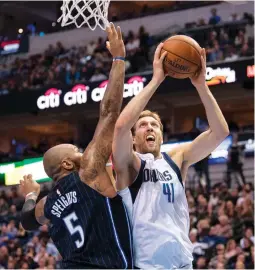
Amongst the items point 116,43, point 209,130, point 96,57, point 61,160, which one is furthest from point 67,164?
point 96,57

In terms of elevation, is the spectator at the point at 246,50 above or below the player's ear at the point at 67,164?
below

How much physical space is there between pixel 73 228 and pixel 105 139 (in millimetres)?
481

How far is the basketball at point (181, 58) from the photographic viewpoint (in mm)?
3422

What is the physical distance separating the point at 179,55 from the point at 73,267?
48.4 inches

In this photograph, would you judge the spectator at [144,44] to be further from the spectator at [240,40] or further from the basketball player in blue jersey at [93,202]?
the basketball player in blue jersey at [93,202]

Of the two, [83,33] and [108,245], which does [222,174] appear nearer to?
[83,33]

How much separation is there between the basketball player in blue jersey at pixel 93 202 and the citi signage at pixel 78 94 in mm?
11042

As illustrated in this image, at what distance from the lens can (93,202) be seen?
3.23 metres

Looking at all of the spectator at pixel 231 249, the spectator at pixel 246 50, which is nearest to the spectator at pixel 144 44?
the spectator at pixel 246 50

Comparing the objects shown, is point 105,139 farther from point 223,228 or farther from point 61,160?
point 223,228

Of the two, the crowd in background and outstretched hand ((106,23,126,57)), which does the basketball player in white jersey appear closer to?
outstretched hand ((106,23,126,57))

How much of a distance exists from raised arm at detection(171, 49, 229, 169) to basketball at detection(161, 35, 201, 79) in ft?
0.14

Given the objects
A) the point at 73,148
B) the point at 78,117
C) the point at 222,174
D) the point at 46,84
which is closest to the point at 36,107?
the point at 46,84

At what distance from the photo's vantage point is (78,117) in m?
18.8
